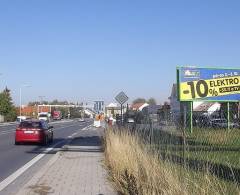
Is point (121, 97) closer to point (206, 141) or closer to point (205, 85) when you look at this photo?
point (205, 85)

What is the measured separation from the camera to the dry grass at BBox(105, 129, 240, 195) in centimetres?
721

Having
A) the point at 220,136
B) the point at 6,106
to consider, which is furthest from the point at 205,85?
the point at 6,106

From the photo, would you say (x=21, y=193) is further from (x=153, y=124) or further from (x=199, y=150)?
(x=153, y=124)

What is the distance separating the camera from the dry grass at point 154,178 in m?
7.21

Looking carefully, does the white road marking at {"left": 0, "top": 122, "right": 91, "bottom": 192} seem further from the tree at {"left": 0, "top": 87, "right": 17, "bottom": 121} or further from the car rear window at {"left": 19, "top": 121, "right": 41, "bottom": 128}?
the tree at {"left": 0, "top": 87, "right": 17, "bottom": 121}

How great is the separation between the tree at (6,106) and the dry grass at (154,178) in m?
91.8

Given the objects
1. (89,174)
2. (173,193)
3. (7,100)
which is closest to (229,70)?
(89,174)

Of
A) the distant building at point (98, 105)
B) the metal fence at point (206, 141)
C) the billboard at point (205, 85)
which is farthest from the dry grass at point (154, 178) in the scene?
the distant building at point (98, 105)

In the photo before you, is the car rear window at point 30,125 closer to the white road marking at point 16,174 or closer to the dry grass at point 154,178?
the white road marking at point 16,174

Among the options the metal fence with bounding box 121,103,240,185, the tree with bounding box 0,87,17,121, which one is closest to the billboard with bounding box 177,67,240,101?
the metal fence with bounding box 121,103,240,185

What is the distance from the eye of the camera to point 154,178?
859 centimetres

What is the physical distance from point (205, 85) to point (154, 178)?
871 inches

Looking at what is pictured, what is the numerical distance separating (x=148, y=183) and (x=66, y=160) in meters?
11.0

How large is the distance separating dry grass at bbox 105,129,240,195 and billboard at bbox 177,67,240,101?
14985 millimetres
